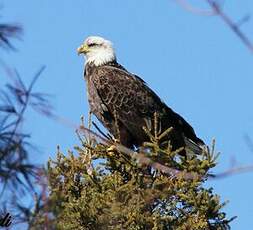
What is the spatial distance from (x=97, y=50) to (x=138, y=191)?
3.73 metres

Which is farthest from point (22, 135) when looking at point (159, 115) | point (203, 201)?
point (159, 115)

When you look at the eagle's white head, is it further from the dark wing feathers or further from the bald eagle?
the dark wing feathers

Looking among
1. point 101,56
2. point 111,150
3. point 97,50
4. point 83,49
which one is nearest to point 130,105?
point 101,56

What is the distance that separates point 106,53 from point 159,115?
4.80ft

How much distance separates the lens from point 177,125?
38.1 ft

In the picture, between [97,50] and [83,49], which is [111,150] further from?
[83,49]

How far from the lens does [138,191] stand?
9.31 meters

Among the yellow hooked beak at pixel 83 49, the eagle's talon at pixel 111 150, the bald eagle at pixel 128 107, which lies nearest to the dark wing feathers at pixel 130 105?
the bald eagle at pixel 128 107

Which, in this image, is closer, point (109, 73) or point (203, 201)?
point (203, 201)

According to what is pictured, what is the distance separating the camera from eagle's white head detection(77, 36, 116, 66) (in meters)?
12.5

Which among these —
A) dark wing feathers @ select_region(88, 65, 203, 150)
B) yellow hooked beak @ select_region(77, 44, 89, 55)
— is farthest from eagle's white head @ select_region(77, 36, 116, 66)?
dark wing feathers @ select_region(88, 65, 203, 150)

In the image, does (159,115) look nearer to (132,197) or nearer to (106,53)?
(106,53)

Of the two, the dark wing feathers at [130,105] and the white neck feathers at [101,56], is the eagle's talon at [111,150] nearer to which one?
the dark wing feathers at [130,105]

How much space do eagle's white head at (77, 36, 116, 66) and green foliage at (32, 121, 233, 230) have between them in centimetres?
255
